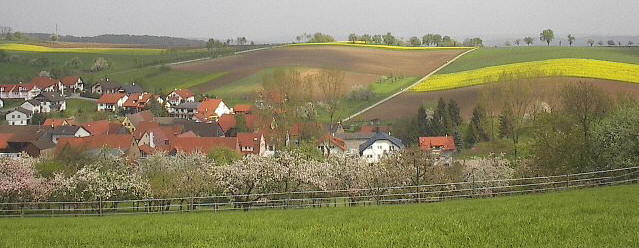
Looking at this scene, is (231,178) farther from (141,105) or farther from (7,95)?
(7,95)

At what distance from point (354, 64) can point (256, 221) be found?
96.5 metres

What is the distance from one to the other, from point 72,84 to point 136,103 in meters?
22.5

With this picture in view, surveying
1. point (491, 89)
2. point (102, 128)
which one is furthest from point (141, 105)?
point (491, 89)

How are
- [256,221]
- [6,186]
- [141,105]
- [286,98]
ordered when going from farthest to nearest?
[141,105] → [286,98] → [6,186] → [256,221]

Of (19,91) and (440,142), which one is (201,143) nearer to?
(440,142)

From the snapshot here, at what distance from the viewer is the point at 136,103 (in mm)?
100938

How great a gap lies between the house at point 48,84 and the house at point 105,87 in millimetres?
6045

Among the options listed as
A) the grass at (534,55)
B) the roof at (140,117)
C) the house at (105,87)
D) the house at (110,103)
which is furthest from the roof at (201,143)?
the house at (105,87)

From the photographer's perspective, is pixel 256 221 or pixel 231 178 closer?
pixel 256 221

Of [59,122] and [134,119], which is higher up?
[134,119]

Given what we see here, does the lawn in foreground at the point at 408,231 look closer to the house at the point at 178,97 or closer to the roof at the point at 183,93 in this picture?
the house at the point at 178,97

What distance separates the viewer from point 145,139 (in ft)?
235

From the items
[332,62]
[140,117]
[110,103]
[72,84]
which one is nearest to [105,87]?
[72,84]

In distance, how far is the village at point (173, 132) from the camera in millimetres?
59406
